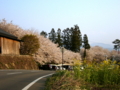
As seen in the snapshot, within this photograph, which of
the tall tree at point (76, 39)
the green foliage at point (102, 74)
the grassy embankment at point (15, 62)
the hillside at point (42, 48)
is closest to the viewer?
the green foliage at point (102, 74)

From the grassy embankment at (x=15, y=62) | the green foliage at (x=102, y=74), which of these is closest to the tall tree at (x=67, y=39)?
the grassy embankment at (x=15, y=62)

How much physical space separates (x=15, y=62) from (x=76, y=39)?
1498 inches

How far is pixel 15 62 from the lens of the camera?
29.7m

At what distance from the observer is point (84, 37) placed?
2835 inches

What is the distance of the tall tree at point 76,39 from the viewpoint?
65.3 metres

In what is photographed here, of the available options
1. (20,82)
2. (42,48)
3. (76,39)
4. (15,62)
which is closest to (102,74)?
(20,82)

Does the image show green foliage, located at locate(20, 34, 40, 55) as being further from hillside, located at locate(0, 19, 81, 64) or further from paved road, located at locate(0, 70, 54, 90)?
paved road, located at locate(0, 70, 54, 90)

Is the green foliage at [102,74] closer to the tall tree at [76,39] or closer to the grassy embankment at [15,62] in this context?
the grassy embankment at [15,62]

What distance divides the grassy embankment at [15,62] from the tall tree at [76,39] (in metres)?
31.4

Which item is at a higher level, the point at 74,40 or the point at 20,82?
the point at 74,40

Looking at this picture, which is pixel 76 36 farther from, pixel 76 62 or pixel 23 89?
pixel 23 89

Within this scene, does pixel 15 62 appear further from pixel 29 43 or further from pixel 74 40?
pixel 74 40

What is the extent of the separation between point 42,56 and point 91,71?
33.5 m

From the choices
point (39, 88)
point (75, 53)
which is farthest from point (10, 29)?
point (39, 88)
